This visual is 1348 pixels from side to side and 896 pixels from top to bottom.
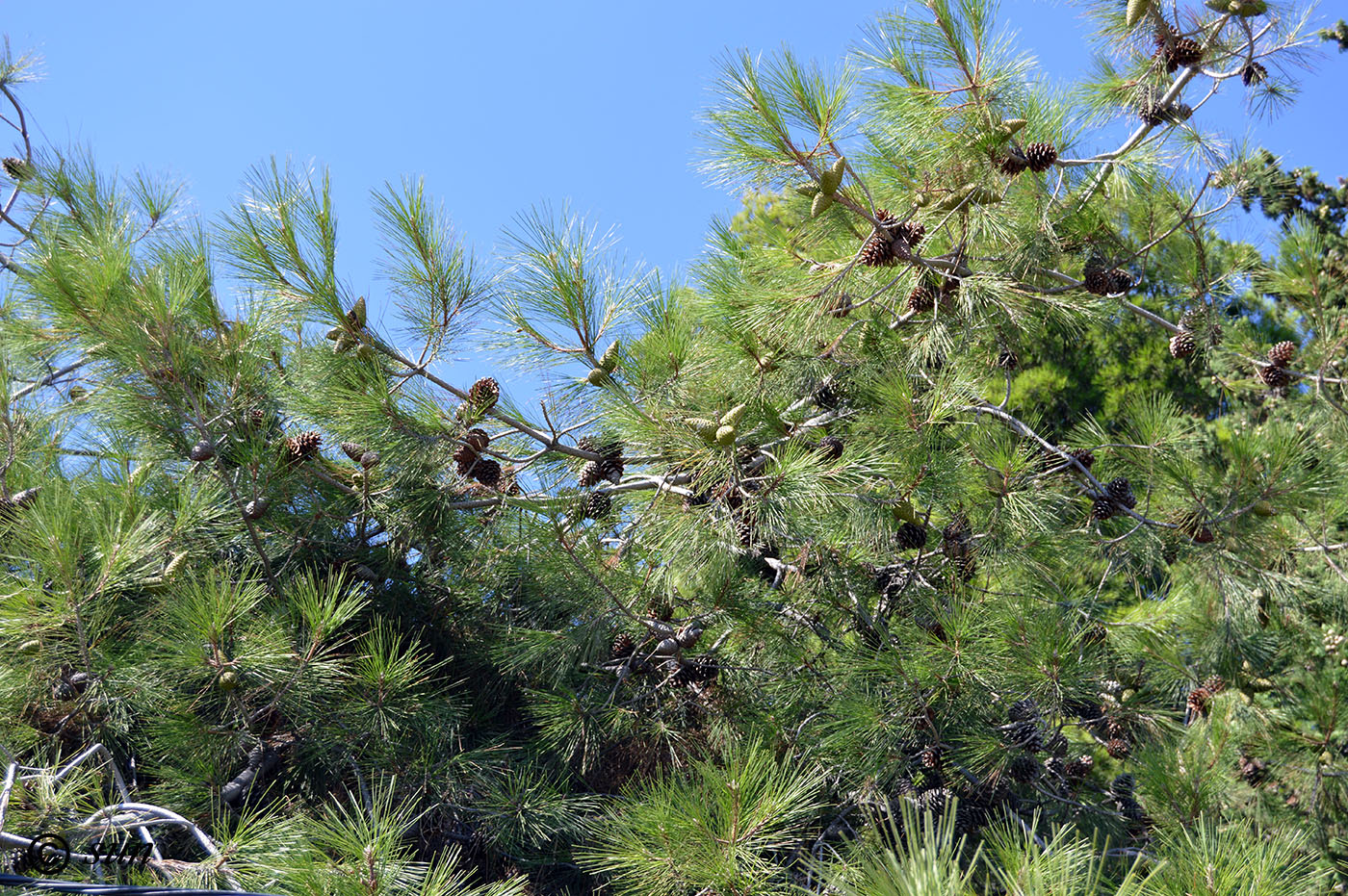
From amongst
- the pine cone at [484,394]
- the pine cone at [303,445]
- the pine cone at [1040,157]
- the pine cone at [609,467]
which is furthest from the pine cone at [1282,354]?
the pine cone at [303,445]

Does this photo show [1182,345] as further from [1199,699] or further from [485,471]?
[485,471]

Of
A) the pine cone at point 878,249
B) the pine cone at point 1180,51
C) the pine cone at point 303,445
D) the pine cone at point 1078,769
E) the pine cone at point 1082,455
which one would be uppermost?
the pine cone at point 1180,51

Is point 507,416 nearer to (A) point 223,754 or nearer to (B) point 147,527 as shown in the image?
(B) point 147,527

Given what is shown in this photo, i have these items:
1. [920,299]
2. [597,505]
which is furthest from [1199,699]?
[597,505]

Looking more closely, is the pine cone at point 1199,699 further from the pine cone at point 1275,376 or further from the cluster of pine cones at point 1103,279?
the cluster of pine cones at point 1103,279

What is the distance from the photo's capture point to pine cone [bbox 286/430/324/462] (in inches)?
96.8

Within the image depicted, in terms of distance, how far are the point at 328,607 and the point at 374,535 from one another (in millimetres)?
736

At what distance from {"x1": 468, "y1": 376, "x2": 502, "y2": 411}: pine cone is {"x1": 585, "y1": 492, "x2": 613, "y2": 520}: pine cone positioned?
1.29ft

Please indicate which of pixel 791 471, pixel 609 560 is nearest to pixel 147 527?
pixel 609 560

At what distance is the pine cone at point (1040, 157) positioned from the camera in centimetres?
236

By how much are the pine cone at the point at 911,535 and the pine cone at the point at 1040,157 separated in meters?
0.97

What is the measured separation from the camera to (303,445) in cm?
246

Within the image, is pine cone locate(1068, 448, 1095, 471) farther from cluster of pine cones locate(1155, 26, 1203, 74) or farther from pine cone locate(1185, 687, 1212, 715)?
pine cone locate(1185, 687, 1212, 715)

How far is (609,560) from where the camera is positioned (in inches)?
104
